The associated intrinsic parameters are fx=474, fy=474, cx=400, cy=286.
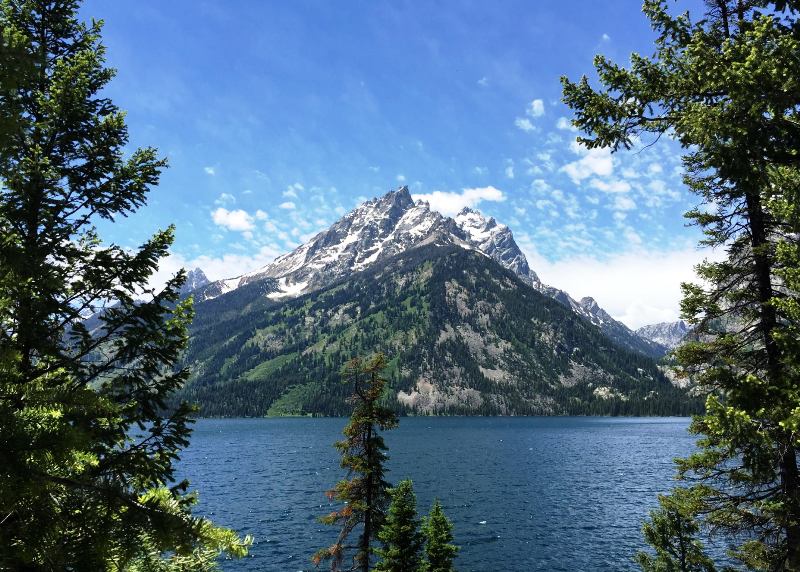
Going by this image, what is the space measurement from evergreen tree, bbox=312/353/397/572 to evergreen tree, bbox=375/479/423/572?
806 mm

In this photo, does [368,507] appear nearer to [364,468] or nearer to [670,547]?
[364,468]

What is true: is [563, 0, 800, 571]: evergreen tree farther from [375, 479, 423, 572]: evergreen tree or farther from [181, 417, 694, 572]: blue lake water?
[181, 417, 694, 572]: blue lake water

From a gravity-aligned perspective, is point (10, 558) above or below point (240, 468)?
above

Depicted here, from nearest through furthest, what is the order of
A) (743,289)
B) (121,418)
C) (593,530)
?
1. (121,418)
2. (743,289)
3. (593,530)

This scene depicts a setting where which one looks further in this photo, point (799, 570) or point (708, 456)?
point (708, 456)

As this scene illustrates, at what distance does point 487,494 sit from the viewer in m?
89.3

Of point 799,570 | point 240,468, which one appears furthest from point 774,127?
point 240,468

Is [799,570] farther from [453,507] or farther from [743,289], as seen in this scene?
[453,507]

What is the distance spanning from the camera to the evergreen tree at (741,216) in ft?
26.3

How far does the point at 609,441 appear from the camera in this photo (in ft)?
577

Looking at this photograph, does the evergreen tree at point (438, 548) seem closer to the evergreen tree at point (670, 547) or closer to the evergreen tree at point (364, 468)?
the evergreen tree at point (364, 468)

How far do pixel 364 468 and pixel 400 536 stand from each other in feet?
16.1

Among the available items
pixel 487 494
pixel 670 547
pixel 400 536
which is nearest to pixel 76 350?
pixel 400 536

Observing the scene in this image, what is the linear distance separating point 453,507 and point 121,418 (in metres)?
78.0
